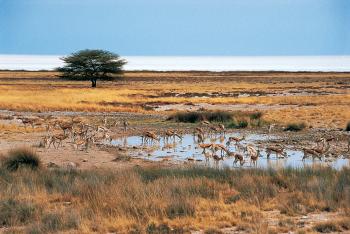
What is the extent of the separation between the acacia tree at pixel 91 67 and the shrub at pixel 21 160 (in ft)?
238

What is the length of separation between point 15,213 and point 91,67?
80.6m

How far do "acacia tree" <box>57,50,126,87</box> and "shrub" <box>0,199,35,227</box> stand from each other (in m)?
78.7

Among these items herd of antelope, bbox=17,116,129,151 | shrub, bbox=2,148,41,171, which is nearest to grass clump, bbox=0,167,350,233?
shrub, bbox=2,148,41,171

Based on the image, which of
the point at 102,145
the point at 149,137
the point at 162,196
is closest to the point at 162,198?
the point at 162,196

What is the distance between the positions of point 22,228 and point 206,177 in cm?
538

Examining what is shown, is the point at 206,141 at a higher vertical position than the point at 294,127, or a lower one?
lower

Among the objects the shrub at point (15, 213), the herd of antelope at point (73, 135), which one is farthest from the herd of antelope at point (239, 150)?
the shrub at point (15, 213)

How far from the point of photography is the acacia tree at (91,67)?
8962 centimetres

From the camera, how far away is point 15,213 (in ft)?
33.3

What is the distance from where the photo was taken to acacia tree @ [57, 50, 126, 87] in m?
89.6

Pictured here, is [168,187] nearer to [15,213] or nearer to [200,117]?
[15,213]

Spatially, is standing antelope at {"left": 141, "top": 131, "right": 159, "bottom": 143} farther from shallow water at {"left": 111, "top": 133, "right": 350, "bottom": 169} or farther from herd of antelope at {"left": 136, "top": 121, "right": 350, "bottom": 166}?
shallow water at {"left": 111, "top": 133, "right": 350, "bottom": 169}

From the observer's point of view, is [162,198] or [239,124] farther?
[239,124]

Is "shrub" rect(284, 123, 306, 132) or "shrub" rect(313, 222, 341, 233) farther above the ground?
"shrub" rect(313, 222, 341, 233)
